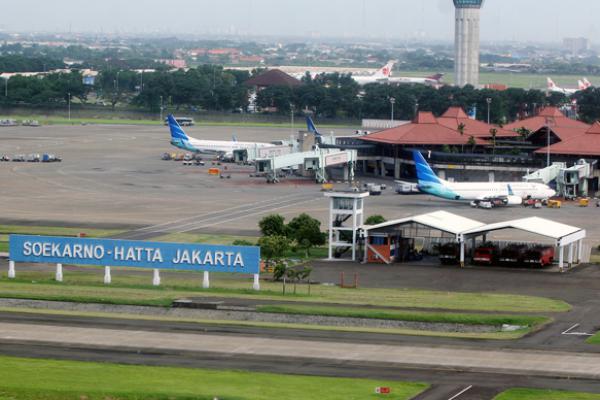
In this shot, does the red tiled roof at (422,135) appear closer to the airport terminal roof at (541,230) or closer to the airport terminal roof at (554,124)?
the airport terminal roof at (554,124)

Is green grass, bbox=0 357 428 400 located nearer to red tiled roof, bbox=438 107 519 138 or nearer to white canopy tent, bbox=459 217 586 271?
white canopy tent, bbox=459 217 586 271

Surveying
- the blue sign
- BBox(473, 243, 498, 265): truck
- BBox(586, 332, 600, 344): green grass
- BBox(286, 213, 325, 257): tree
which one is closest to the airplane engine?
BBox(286, 213, 325, 257): tree

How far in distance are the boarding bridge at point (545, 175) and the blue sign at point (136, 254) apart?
75.8 meters

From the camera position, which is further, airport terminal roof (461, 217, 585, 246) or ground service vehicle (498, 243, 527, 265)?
ground service vehicle (498, 243, 527, 265)

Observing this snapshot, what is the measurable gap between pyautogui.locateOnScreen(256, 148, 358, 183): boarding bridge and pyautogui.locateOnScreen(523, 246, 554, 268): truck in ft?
233

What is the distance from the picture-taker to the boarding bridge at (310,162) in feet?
551

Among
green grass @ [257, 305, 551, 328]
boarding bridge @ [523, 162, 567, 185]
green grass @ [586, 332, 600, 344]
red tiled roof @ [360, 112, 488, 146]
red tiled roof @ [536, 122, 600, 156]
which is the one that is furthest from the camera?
red tiled roof @ [360, 112, 488, 146]

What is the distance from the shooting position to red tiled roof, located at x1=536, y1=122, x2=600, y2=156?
163875 mm

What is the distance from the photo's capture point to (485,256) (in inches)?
3895

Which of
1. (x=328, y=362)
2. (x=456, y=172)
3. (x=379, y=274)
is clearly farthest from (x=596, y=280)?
(x=456, y=172)

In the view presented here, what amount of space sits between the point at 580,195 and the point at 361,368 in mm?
97018

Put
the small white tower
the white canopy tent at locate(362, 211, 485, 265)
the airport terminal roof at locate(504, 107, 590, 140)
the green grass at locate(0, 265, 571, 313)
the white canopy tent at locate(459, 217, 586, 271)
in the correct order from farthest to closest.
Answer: the airport terminal roof at locate(504, 107, 590, 140) → the small white tower → the white canopy tent at locate(362, 211, 485, 265) → the white canopy tent at locate(459, 217, 586, 271) → the green grass at locate(0, 265, 571, 313)

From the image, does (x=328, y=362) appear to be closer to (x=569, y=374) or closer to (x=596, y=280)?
(x=569, y=374)

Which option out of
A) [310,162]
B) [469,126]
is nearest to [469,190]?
[310,162]
